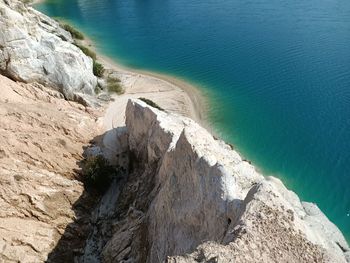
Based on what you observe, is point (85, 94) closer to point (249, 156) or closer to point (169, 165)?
point (249, 156)

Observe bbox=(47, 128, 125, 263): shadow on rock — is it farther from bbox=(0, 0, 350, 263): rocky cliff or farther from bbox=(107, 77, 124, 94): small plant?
bbox=(107, 77, 124, 94): small plant

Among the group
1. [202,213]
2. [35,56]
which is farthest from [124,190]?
[35,56]

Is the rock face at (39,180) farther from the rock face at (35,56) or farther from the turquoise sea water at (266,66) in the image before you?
the turquoise sea water at (266,66)

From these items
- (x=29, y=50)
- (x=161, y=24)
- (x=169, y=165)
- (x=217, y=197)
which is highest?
(x=217, y=197)

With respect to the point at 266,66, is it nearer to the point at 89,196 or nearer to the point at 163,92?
the point at 163,92

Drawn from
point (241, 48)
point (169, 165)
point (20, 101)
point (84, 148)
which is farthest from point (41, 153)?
point (241, 48)

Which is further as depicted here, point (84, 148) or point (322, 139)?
point (322, 139)

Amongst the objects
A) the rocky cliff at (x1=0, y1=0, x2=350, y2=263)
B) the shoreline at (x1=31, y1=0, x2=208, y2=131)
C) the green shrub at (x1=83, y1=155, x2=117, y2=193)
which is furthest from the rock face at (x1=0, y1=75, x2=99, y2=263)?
the shoreline at (x1=31, y1=0, x2=208, y2=131)
